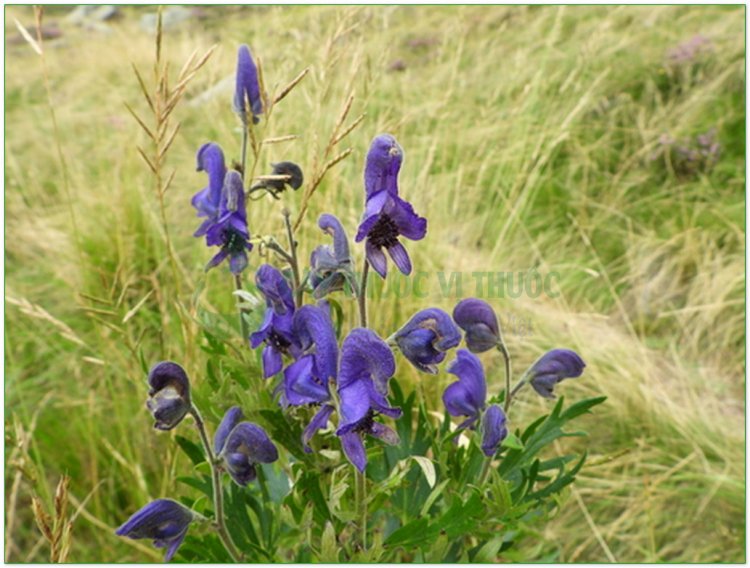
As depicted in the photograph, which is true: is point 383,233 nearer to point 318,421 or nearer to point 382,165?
point 382,165

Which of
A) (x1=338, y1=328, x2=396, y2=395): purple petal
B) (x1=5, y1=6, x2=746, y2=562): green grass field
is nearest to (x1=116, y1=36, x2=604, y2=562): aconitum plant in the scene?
(x1=338, y1=328, x2=396, y2=395): purple petal

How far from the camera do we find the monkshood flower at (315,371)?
107 cm

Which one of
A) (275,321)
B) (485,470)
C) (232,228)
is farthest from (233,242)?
(485,470)

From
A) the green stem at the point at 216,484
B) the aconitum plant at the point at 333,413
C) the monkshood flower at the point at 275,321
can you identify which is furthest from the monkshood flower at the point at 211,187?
the green stem at the point at 216,484

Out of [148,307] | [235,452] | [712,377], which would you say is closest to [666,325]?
[712,377]

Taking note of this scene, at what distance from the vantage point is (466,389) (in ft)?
4.32

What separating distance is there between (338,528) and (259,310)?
37 centimetres

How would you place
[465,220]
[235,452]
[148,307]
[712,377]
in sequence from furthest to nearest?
[465,220], [148,307], [712,377], [235,452]

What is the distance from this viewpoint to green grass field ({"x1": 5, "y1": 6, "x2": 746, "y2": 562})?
236 cm

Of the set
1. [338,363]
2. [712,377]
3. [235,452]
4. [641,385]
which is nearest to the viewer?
[338,363]

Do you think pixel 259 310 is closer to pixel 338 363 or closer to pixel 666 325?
pixel 338 363

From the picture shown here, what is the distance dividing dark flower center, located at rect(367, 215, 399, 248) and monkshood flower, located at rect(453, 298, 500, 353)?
0.31m

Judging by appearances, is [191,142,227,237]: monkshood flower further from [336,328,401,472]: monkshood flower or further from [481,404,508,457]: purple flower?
[481,404,508,457]: purple flower

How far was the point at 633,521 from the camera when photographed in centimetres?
239
